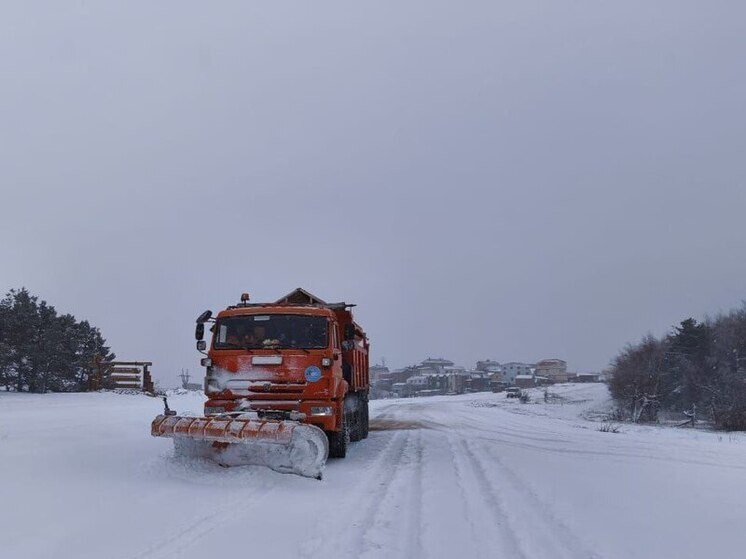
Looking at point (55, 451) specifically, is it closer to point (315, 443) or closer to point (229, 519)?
point (315, 443)

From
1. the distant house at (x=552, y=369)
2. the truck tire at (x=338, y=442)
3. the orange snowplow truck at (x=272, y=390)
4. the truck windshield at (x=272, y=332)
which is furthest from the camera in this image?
the distant house at (x=552, y=369)

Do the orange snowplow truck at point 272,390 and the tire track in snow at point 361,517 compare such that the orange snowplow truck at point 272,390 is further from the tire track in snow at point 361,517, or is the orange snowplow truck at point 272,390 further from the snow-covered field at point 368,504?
the tire track in snow at point 361,517

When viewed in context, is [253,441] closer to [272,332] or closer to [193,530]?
[193,530]

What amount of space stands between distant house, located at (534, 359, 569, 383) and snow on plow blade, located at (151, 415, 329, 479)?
17548cm

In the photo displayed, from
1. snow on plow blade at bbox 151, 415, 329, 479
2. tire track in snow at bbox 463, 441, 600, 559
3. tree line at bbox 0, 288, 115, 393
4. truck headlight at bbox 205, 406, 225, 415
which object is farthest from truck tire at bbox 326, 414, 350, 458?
tree line at bbox 0, 288, 115, 393

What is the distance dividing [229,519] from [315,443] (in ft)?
8.76

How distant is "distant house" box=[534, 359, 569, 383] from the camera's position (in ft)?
591

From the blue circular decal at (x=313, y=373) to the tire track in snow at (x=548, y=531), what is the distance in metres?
3.52

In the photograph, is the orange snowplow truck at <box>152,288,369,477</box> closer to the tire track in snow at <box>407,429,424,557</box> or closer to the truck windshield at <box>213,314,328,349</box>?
the truck windshield at <box>213,314,328,349</box>

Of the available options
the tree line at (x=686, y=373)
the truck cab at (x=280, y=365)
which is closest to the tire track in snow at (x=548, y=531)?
the truck cab at (x=280, y=365)

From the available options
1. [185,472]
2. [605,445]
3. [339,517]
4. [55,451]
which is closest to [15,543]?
[339,517]

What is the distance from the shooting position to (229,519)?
650cm

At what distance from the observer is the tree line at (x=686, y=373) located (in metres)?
52.8

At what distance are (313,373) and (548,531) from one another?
5.68 meters
